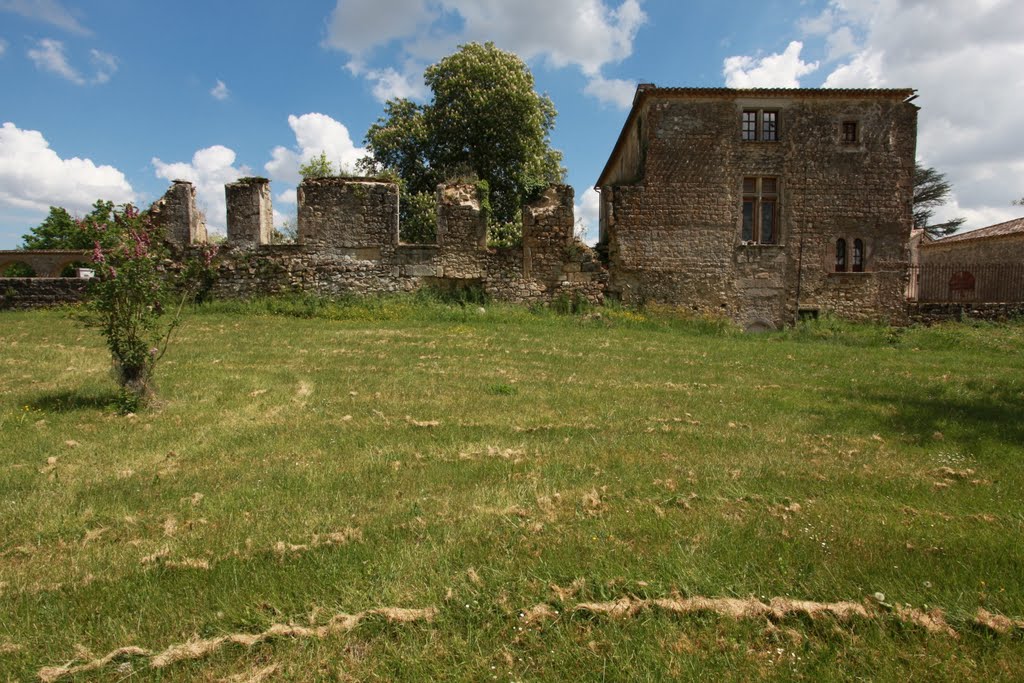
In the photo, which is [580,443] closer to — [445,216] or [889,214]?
[445,216]

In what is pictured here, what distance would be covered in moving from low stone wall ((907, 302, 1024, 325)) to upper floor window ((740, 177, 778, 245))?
4785 mm

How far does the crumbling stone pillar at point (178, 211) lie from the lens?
54.1 ft

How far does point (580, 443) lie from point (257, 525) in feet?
9.11

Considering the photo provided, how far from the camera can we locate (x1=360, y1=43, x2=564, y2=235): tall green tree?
2520 cm

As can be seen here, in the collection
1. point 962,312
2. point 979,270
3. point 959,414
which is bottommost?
point 959,414

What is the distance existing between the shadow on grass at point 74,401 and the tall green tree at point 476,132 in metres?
19.4

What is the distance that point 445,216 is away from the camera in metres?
16.6

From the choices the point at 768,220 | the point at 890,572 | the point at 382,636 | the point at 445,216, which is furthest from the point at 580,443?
the point at 768,220

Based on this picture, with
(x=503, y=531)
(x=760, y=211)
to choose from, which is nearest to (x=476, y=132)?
(x=760, y=211)

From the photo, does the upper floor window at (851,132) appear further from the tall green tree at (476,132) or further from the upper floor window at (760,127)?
the tall green tree at (476,132)

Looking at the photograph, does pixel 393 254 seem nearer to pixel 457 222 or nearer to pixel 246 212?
pixel 457 222

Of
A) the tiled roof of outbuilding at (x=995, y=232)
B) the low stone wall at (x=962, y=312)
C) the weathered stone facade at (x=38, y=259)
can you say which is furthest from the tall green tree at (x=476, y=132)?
the weathered stone facade at (x=38, y=259)

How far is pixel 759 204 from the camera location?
1755cm

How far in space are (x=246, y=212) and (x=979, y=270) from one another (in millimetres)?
23809
